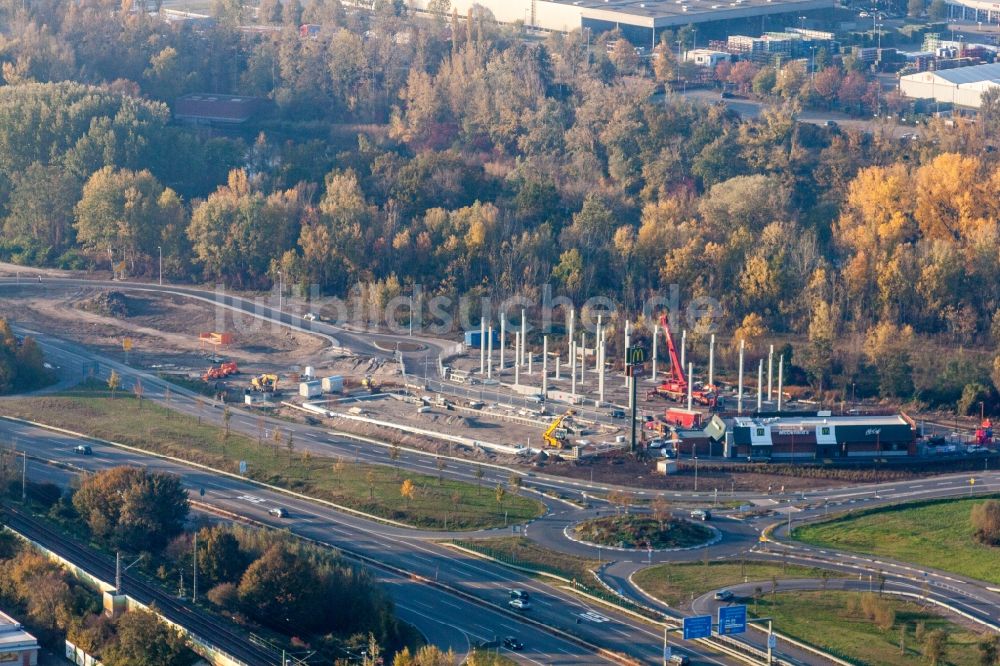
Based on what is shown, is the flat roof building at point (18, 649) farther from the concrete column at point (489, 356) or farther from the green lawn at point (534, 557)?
the concrete column at point (489, 356)

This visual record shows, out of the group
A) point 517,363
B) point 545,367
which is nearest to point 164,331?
point 517,363

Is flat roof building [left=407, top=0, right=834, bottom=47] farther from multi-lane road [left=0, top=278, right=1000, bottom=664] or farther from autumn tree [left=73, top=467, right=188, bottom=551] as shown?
autumn tree [left=73, top=467, right=188, bottom=551]

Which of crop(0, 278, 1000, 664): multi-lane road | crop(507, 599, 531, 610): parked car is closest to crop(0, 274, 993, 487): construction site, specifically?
crop(0, 278, 1000, 664): multi-lane road

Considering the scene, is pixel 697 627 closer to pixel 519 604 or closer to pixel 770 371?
pixel 519 604

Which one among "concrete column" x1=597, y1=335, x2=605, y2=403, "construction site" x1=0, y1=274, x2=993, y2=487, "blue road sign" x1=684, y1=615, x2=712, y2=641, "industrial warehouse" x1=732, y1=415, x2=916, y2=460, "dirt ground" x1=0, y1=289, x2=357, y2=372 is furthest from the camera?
"dirt ground" x1=0, y1=289, x2=357, y2=372

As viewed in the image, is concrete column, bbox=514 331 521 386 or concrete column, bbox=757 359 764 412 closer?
concrete column, bbox=757 359 764 412

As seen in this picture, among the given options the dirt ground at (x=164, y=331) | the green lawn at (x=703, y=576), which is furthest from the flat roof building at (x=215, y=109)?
the green lawn at (x=703, y=576)

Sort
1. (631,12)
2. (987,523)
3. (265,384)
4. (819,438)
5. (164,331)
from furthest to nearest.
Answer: (631,12), (164,331), (265,384), (819,438), (987,523)
